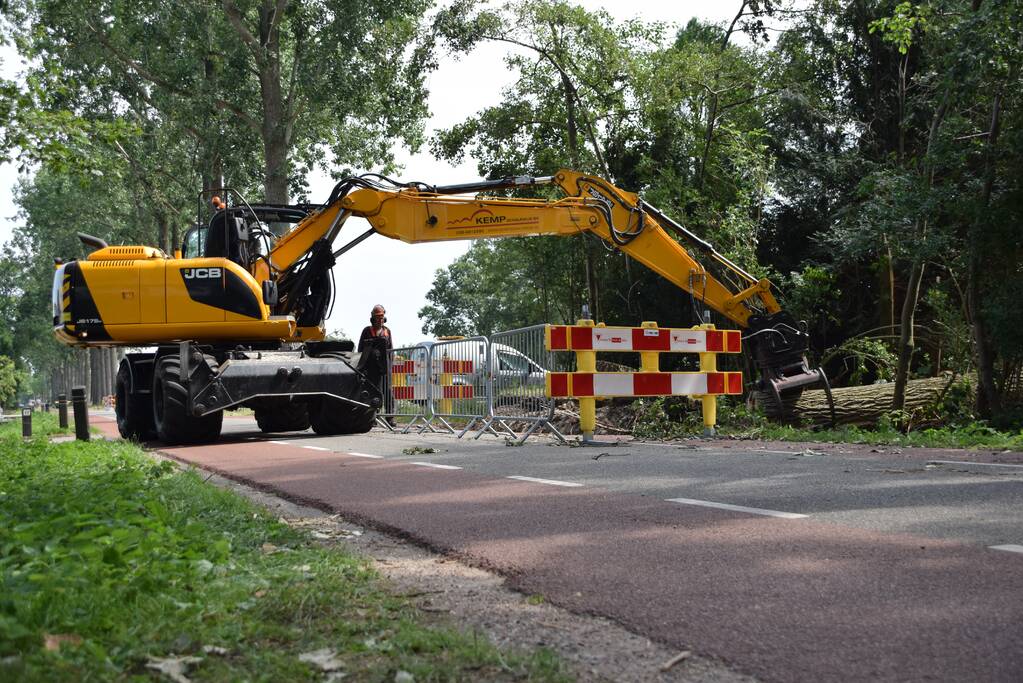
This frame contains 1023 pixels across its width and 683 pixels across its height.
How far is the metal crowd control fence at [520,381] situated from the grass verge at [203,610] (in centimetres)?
745

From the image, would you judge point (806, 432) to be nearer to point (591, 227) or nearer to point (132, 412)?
point (591, 227)

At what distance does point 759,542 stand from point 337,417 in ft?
37.7

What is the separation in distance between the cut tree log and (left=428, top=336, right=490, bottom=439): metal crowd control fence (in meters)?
4.41

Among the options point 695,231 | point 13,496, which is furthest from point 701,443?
point 695,231

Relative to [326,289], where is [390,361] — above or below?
below

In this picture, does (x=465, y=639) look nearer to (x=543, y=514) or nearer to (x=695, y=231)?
(x=543, y=514)

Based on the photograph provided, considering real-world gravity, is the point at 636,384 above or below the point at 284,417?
above

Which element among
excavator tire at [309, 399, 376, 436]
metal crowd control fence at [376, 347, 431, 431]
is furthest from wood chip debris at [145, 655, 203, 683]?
metal crowd control fence at [376, 347, 431, 431]

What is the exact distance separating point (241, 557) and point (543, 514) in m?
1.86

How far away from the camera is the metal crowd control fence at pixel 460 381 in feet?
46.4

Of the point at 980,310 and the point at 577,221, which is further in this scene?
the point at 980,310

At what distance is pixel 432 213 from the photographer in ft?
47.8

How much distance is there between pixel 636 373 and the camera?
1189 centimetres

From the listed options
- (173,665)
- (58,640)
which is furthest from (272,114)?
(173,665)
